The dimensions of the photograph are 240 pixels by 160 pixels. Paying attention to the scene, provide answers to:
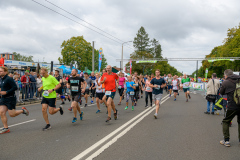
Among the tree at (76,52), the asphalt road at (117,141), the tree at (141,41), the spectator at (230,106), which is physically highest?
the tree at (141,41)

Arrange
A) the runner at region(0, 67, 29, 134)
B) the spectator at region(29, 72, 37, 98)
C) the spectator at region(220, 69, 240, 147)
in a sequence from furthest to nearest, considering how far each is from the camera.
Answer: the spectator at region(29, 72, 37, 98), the runner at region(0, 67, 29, 134), the spectator at region(220, 69, 240, 147)

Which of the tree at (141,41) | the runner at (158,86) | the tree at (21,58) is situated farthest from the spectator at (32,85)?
the tree at (21,58)

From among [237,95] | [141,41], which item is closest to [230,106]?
[237,95]

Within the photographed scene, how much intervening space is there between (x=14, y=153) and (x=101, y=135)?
211cm

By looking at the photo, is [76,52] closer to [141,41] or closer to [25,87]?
[141,41]

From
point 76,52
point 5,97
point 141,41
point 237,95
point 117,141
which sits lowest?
point 117,141

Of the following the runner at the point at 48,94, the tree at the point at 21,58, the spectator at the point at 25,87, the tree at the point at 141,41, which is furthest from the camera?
the tree at the point at 21,58

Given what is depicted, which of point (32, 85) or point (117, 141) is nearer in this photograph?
point (117, 141)

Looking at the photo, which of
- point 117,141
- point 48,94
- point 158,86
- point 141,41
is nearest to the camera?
point 117,141

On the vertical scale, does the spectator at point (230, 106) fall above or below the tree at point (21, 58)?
below

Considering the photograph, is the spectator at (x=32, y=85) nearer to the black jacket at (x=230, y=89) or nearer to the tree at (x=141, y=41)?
the black jacket at (x=230, y=89)

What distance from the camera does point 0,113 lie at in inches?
239

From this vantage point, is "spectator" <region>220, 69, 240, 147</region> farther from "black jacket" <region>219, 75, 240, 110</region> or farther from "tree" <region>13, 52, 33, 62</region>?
"tree" <region>13, 52, 33, 62</region>

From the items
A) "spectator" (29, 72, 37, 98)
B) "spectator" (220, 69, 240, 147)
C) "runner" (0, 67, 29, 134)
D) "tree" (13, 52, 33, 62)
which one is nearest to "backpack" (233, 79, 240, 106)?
"spectator" (220, 69, 240, 147)
